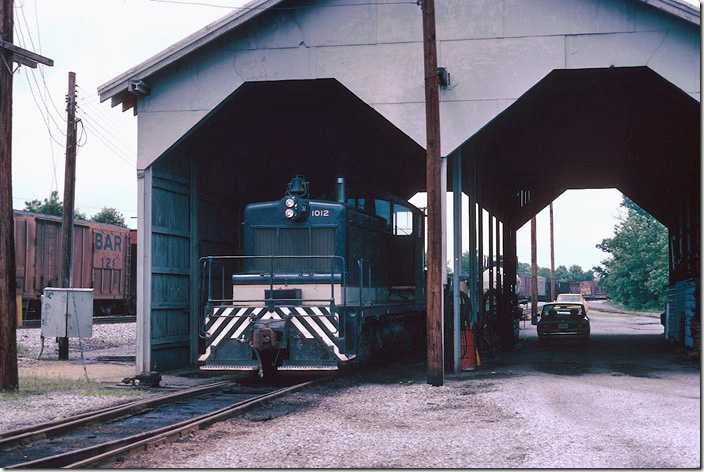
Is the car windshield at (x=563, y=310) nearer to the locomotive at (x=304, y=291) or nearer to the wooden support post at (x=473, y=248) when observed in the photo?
the wooden support post at (x=473, y=248)

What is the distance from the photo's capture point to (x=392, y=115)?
630 inches

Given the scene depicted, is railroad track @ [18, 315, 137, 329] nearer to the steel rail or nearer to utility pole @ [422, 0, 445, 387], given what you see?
the steel rail

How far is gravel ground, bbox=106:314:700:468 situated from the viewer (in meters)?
7.87

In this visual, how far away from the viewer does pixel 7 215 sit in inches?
521

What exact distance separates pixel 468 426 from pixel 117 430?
4.37m

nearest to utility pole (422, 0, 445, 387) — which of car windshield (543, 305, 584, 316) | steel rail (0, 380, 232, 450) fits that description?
steel rail (0, 380, 232, 450)

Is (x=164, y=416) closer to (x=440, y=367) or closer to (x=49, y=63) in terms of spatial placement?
(x=440, y=367)

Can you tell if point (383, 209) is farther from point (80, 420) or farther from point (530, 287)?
point (530, 287)

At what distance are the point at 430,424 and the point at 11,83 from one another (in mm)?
8973

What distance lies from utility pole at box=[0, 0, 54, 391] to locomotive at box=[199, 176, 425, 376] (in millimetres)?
3148

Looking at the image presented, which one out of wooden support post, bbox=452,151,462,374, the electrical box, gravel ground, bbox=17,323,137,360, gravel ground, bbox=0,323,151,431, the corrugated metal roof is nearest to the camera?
gravel ground, bbox=0,323,151,431

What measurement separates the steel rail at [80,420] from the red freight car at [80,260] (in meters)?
18.8

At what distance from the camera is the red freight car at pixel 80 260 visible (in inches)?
1163

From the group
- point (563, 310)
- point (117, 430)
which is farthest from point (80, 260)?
point (117, 430)
